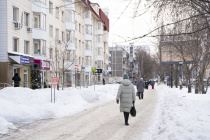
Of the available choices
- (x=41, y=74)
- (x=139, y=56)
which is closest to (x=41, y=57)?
(x=41, y=74)

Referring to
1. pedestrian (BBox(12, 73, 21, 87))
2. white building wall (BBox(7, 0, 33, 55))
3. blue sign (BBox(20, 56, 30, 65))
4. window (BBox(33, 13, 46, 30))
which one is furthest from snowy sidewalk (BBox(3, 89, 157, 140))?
window (BBox(33, 13, 46, 30))

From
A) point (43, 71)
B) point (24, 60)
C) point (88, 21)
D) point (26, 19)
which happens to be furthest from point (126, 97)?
point (88, 21)

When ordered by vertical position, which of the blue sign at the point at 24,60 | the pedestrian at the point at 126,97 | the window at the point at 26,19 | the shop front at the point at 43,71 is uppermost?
the window at the point at 26,19

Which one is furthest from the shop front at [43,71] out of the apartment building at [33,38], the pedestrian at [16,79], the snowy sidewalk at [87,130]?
the snowy sidewalk at [87,130]

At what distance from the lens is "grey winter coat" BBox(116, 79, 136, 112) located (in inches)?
383

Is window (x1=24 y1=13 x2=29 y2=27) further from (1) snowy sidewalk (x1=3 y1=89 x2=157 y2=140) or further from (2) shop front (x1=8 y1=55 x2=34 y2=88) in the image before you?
(1) snowy sidewalk (x1=3 y1=89 x2=157 y2=140)

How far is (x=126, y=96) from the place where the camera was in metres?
9.84

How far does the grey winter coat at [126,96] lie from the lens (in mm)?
9719

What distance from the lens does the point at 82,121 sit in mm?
10562

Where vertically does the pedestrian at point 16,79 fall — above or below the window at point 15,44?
below

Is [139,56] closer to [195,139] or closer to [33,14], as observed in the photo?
[33,14]

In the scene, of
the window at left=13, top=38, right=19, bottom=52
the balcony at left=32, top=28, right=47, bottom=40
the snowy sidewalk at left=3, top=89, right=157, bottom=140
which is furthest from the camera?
the balcony at left=32, top=28, right=47, bottom=40

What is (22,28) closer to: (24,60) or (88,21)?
→ (24,60)

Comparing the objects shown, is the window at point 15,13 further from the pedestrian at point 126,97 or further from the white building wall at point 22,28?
the pedestrian at point 126,97
